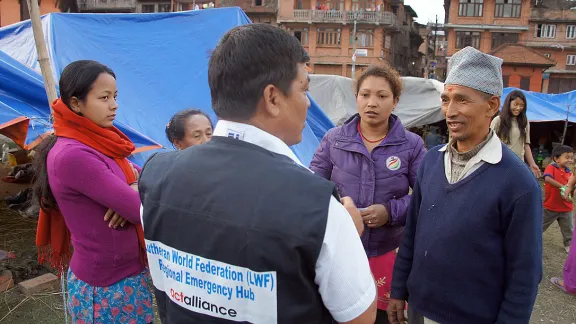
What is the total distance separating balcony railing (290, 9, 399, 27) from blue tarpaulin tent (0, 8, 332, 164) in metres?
30.6

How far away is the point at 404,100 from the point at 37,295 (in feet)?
31.3

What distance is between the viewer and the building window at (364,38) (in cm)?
3516

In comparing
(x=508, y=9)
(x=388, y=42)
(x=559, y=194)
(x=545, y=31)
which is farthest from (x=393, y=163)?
(x=545, y=31)

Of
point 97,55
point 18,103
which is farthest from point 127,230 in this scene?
point 97,55

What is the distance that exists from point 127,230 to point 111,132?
41 centimetres

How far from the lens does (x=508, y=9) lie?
32531mm

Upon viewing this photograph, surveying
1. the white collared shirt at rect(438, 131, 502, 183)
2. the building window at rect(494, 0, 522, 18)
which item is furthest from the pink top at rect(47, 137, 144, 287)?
the building window at rect(494, 0, 522, 18)

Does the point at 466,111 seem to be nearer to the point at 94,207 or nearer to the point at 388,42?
the point at 94,207

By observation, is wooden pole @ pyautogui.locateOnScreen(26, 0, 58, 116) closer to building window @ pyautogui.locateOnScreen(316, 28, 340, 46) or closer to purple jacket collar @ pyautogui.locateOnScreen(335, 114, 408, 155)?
purple jacket collar @ pyautogui.locateOnScreen(335, 114, 408, 155)

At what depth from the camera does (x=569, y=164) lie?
16.9 ft

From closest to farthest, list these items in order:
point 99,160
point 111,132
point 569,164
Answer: point 99,160
point 111,132
point 569,164

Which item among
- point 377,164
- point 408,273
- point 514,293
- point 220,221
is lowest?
point 408,273

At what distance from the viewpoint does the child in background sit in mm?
4750

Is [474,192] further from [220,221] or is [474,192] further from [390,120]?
[220,221]
